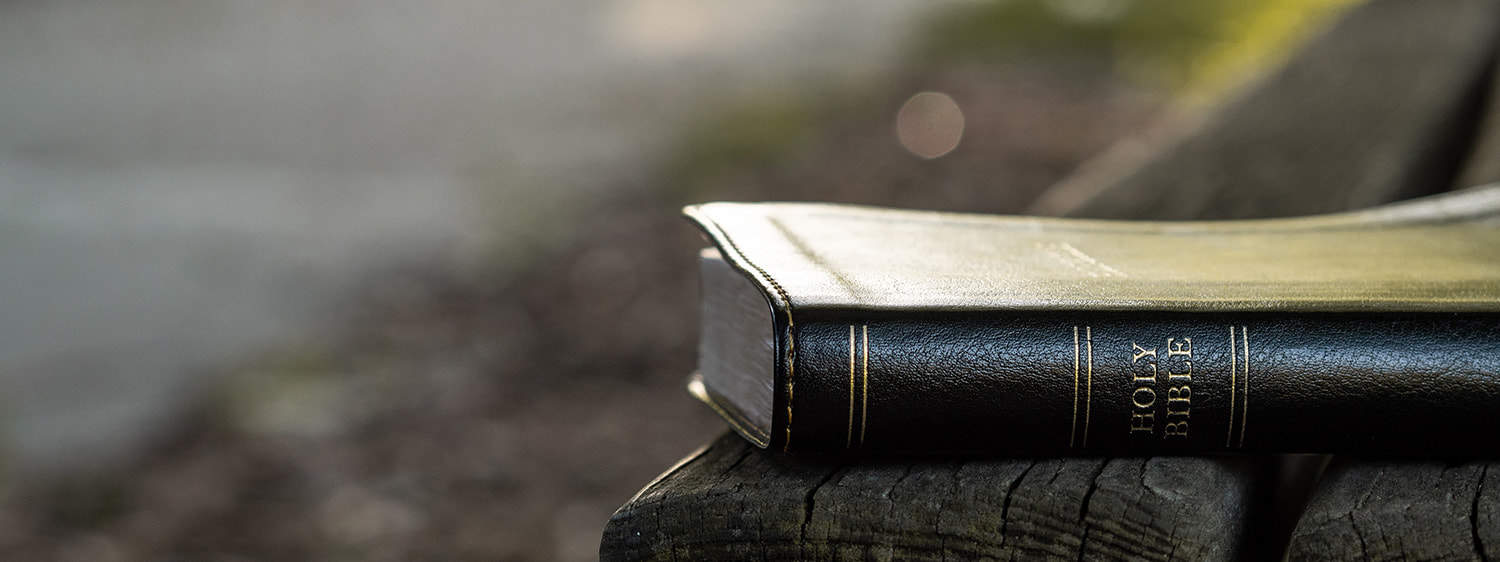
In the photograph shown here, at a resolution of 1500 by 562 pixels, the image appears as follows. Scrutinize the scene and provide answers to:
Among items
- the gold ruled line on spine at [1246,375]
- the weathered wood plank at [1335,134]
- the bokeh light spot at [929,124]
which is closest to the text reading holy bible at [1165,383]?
the gold ruled line on spine at [1246,375]

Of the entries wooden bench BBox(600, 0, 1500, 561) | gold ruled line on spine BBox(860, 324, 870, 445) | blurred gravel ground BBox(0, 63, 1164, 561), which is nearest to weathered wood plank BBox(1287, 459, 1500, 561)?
wooden bench BBox(600, 0, 1500, 561)

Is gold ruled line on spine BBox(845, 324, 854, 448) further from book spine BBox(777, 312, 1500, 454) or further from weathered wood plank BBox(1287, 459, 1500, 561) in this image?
weathered wood plank BBox(1287, 459, 1500, 561)

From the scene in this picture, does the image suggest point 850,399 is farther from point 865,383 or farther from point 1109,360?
point 1109,360

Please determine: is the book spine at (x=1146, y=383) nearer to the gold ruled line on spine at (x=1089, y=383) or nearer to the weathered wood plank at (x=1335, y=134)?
the gold ruled line on spine at (x=1089, y=383)

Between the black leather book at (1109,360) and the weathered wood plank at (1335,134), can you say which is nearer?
the black leather book at (1109,360)

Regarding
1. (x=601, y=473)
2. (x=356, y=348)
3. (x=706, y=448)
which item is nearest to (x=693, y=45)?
(x=356, y=348)

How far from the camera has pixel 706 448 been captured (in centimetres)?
59

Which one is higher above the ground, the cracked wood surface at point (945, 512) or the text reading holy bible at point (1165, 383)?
the text reading holy bible at point (1165, 383)

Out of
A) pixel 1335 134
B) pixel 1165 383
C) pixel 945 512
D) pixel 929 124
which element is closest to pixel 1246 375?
pixel 1165 383

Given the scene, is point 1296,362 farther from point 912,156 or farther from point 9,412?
point 912,156

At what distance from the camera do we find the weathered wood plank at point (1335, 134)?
3.63 feet

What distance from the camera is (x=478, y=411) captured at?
94.4 inches

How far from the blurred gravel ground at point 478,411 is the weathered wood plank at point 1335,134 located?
45.8 inches

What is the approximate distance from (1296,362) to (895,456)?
0.17 meters
